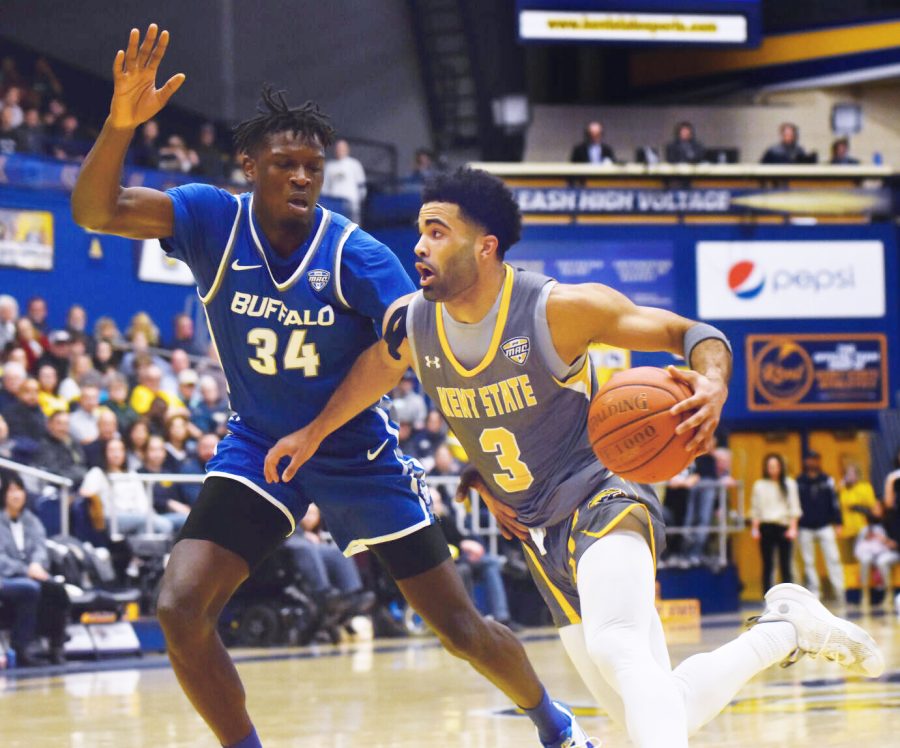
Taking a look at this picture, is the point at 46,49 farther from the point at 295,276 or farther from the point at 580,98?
the point at 295,276

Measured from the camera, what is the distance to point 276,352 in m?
4.97

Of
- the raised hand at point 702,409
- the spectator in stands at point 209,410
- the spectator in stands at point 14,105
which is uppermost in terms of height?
the spectator in stands at point 14,105

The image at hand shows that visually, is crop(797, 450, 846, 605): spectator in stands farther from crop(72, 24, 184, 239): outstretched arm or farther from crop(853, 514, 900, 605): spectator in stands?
crop(72, 24, 184, 239): outstretched arm

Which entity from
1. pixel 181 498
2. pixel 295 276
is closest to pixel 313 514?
pixel 181 498

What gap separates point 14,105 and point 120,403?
19.3 feet

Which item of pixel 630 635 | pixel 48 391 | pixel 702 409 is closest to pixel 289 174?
pixel 702 409

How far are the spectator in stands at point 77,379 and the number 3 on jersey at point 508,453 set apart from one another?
9.28 meters

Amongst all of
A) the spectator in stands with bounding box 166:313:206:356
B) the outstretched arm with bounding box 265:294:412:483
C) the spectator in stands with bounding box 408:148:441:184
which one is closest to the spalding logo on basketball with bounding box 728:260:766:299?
the spectator in stands with bounding box 408:148:441:184

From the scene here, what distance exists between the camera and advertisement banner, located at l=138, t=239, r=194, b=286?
17.9 meters

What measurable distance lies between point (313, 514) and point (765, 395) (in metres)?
9.14

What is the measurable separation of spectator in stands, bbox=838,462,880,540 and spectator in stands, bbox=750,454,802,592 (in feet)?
4.28

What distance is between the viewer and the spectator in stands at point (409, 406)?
15633mm

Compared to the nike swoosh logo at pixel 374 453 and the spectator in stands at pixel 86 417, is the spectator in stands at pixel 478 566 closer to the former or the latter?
A: the spectator in stands at pixel 86 417

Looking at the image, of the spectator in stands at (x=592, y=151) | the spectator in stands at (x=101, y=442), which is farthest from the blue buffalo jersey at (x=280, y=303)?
the spectator in stands at (x=592, y=151)
